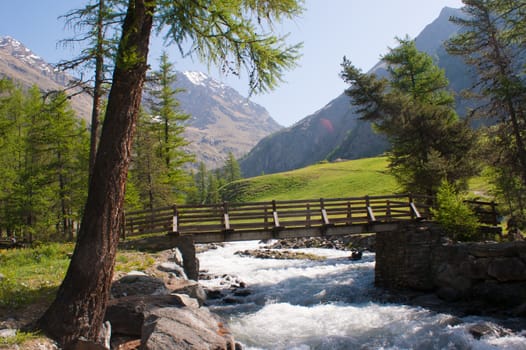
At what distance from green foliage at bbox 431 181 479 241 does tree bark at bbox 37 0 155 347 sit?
54.7 ft

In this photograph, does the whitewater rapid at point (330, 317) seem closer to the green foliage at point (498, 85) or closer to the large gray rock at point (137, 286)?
the large gray rock at point (137, 286)

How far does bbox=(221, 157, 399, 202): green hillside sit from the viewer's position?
5319cm

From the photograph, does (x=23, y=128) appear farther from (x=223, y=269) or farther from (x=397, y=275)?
(x=397, y=275)

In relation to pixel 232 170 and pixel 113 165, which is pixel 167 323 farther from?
pixel 232 170

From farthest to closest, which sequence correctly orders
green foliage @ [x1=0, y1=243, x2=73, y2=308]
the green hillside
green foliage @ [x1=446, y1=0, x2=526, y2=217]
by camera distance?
the green hillside, green foliage @ [x1=446, y1=0, x2=526, y2=217], green foliage @ [x1=0, y1=243, x2=73, y2=308]

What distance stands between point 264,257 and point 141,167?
1212 centimetres

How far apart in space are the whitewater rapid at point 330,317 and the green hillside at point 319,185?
93.0 feet

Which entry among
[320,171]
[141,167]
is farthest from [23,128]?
[320,171]

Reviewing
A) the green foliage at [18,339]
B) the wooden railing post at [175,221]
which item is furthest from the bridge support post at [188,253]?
the green foliage at [18,339]

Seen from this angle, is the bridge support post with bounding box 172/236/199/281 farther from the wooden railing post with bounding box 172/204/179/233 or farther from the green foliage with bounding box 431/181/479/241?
the green foliage with bounding box 431/181/479/241

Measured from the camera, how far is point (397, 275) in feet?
60.8

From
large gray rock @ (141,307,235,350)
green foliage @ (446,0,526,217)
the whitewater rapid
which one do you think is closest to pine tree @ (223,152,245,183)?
the whitewater rapid

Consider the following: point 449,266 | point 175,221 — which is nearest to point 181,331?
point 175,221

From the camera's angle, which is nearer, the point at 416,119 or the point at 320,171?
the point at 416,119
